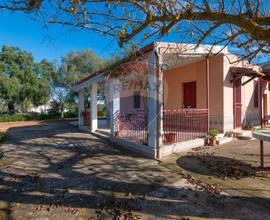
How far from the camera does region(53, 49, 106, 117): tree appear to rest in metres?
28.4

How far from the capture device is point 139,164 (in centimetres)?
620

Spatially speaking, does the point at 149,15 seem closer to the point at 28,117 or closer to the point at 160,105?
the point at 160,105

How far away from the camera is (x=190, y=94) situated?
1135cm

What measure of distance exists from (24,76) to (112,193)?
28.9 m

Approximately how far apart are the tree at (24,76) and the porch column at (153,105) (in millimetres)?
24408

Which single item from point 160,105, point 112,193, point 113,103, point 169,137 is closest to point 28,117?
point 113,103

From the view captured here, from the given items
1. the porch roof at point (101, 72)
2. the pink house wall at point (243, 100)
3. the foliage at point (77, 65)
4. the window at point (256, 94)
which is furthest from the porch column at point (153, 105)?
the foliage at point (77, 65)

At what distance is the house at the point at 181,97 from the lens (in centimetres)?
680

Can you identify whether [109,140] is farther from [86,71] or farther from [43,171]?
[86,71]

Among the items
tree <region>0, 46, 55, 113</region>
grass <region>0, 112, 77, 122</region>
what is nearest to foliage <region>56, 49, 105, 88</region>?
tree <region>0, 46, 55, 113</region>

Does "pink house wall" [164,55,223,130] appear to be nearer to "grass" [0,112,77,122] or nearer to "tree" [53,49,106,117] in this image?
"tree" [53,49,106,117]

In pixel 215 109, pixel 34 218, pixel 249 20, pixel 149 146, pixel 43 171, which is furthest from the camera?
pixel 215 109

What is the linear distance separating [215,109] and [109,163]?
586cm

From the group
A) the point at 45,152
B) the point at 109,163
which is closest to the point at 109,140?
the point at 45,152
